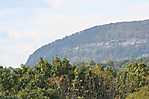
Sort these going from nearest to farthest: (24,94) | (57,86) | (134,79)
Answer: (24,94), (57,86), (134,79)

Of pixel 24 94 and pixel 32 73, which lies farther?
pixel 32 73

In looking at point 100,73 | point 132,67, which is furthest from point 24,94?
point 132,67

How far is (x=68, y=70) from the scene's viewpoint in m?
104

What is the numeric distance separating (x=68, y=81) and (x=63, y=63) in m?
4.48

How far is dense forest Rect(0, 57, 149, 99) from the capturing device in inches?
3757

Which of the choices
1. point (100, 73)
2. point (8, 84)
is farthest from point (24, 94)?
point (100, 73)

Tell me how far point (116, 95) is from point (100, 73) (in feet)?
23.4

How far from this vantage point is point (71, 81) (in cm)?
10319

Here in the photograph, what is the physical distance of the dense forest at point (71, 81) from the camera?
9544 centimetres

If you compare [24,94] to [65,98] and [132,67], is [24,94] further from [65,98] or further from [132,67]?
[132,67]

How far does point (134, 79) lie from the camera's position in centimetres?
10888

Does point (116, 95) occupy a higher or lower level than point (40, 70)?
lower

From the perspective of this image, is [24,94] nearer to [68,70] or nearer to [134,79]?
[68,70]

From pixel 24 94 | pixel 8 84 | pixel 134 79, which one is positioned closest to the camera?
pixel 24 94
